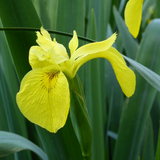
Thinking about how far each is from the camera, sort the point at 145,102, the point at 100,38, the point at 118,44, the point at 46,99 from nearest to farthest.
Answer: the point at 46,99 < the point at 145,102 < the point at 100,38 < the point at 118,44

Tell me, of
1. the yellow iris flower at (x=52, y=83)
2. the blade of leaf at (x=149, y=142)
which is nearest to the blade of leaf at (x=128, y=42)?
the blade of leaf at (x=149, y=142)

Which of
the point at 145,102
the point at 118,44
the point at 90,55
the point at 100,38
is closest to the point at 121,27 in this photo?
the point at 100,38

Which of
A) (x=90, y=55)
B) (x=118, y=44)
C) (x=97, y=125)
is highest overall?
(x=90, y=55)

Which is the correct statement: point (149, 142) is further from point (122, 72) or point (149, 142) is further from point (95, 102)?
point (122, 72)

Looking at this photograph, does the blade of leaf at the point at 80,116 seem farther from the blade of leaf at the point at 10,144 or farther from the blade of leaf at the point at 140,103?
the blade of leaf at the point at 140,103

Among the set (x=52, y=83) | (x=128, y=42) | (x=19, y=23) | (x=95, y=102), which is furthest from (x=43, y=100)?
(x=128, y=42)

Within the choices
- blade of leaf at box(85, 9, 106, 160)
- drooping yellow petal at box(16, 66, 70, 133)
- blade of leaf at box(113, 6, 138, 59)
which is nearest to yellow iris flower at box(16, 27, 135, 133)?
drooping yellow petal at box(16, 66, 70, 133)

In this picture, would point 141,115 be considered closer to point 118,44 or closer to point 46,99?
point 46,99
